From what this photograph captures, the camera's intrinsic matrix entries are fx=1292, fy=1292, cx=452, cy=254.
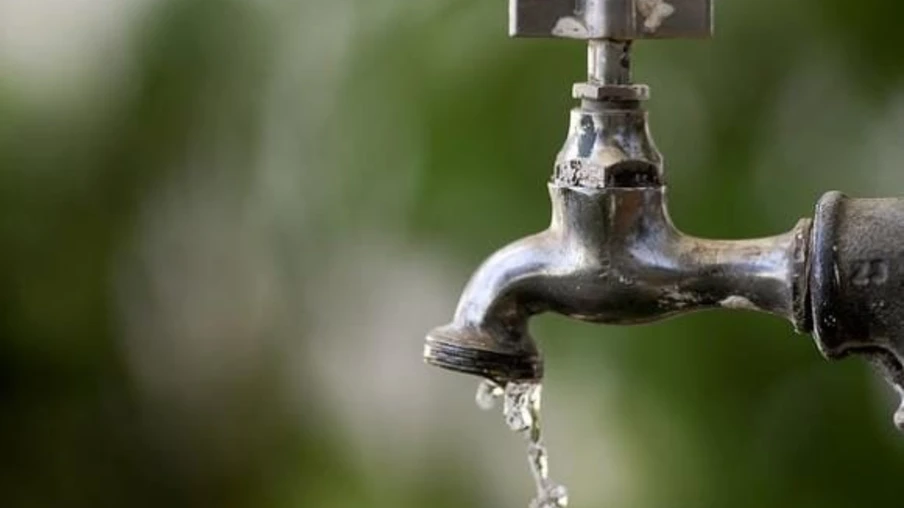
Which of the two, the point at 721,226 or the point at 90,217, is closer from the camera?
the point at 721,226

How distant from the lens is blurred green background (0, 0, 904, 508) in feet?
3.50

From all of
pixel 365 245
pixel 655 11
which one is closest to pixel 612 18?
pixel 655 11

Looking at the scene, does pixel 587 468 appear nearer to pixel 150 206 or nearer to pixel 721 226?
pixel 721 226

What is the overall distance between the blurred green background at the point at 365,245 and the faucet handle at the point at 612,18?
441 millimetres

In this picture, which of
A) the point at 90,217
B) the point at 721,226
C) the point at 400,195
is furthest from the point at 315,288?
the point at 721,226

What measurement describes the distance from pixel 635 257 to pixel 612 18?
0.12 meters

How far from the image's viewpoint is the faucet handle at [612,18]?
64 cm

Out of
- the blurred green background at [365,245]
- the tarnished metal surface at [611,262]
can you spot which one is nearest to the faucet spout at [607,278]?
the tarnished metal surface at [611,262]

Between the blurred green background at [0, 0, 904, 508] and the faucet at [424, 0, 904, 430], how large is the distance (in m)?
0.44

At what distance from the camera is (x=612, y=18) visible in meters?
0.64

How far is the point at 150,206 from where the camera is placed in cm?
134

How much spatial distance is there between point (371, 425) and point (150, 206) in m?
0.32

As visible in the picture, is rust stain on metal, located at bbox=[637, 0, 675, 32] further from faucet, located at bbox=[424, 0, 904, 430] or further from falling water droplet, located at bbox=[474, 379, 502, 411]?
falling water droplet, located at bbox=[474, 379, 502, 411]

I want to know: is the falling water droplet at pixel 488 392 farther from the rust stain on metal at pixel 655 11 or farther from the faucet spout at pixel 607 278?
the rust stain on metal at pixel 655 11
